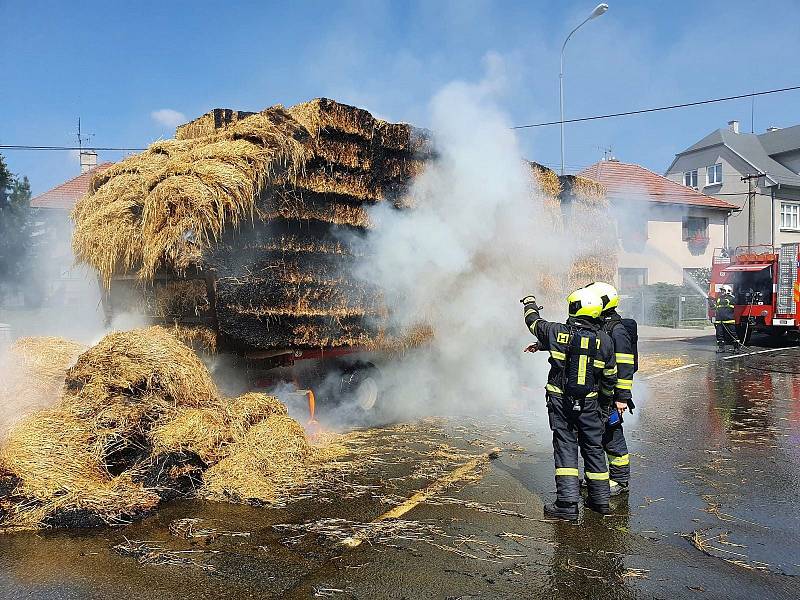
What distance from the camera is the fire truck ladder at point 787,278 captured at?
1834 cm

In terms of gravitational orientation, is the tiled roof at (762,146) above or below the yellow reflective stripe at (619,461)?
above

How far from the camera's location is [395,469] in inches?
226

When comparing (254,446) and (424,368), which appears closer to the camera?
(254,446)

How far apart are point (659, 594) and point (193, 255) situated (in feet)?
14.9

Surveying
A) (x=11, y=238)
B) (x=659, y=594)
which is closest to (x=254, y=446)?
(x=659, y=594)

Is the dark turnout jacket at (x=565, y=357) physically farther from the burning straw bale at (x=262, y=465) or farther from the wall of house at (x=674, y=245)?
the wall of house at (x=674, y=245)

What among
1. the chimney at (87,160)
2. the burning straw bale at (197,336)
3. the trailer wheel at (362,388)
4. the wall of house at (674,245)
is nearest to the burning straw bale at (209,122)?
the burning straw bale at (197,336)

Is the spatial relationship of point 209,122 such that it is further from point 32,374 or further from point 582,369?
point 582,369

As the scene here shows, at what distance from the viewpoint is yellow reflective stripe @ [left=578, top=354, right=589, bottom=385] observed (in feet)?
15.5

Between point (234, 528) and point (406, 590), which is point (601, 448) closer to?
point (406, 590)

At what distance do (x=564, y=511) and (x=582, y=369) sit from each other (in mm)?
1009

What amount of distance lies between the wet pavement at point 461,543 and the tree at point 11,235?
17672 mm

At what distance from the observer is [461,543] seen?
4.04 m

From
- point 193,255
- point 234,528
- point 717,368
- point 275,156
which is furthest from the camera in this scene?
point 717,368
